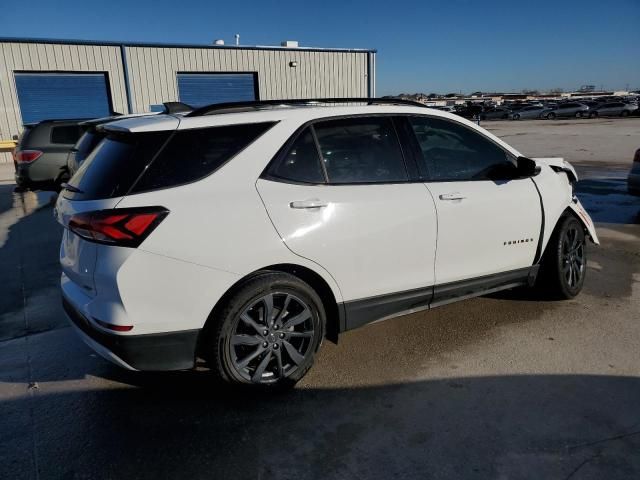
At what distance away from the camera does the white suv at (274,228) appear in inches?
104

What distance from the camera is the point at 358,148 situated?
11.0 feet

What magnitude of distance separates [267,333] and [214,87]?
19388 mm

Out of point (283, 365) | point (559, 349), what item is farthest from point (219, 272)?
point (559, 349)

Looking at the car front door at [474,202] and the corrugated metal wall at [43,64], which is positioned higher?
the corrugated metal wall at [43,64]

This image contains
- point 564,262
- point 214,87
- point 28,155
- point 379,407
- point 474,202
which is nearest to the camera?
point 379,407

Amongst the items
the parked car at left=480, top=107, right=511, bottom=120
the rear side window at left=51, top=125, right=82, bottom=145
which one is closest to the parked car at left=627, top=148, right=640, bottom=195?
the rear side window at left=51, top=125, right=82, bottom=145

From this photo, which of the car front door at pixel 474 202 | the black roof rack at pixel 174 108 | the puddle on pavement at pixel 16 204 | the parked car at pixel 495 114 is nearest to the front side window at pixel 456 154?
the car front door at pixel 474 202

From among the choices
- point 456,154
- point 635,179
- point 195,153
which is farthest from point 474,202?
point 635,179

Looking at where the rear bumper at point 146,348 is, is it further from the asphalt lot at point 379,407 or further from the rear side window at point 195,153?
the rear side window at point 195,153

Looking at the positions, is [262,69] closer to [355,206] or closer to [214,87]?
[214,87]

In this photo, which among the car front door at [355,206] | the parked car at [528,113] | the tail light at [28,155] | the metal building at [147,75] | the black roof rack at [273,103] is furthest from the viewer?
the parked car at [528,113]

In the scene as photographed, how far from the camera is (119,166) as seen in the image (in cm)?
274

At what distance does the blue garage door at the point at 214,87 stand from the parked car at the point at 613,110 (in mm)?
35351

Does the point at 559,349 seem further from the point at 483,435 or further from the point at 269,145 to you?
the point at 269,145
